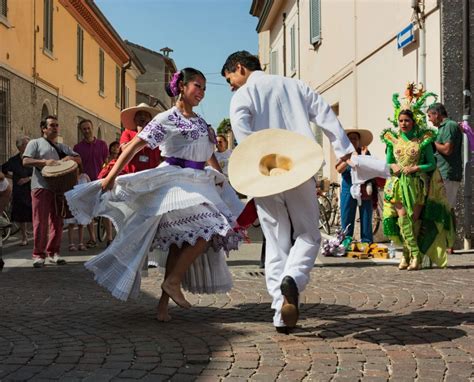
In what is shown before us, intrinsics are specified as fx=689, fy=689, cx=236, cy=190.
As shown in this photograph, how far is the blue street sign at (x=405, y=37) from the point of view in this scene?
10.7 meters

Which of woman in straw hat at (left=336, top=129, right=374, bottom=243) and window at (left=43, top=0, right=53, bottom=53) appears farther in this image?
window at (left=43, top=0, right=53, bottom=53)

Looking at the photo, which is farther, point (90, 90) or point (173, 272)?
point (90, 90)

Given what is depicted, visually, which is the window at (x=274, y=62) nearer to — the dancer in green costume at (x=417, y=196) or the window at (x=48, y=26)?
the window at (x=48, y=26)

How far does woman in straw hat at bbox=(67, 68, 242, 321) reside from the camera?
4766 millimetres

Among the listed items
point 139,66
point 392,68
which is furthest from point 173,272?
point 139,66

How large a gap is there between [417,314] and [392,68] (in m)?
7.86

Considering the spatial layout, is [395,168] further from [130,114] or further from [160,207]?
[160,207]

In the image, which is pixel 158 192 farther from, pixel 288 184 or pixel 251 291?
pixel 251 291

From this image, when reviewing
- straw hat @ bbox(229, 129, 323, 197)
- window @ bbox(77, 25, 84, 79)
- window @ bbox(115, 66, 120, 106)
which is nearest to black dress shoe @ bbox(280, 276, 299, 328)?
straw hat @ bbox(229, 129, 323, 197)

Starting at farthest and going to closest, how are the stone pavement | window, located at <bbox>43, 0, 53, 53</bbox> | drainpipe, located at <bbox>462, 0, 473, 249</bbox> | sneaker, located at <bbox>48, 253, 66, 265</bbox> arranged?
window, located at <bbox>43, 0, 53, 53</bbox> → drainpipe, located at <bbox>462, 0, 473, 249</bbox> → sneaker, located at <bbox>48, 253, 66, 265</bbox> → the stone pavement

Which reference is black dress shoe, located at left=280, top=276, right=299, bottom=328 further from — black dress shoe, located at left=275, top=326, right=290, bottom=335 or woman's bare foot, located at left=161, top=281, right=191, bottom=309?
woman's bare foot, located at left=161, top=281, right=191, bottom=309

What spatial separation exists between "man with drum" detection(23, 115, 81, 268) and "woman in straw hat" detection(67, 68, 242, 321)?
3.61m

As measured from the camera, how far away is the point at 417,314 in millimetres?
4953

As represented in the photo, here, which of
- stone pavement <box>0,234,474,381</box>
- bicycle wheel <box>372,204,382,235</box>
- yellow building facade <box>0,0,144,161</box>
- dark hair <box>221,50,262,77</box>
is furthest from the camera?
yellow building facade <box>0,0,144,161</box>
